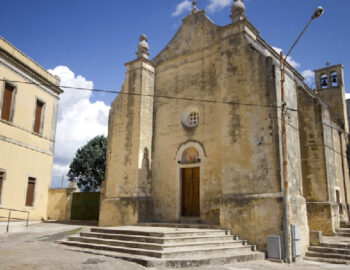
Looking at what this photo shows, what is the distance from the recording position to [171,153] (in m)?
15.6

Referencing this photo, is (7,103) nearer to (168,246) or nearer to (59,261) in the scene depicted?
(59,261)

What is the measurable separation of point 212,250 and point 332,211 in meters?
6.58

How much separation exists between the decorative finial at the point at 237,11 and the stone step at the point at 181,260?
31.8 ft

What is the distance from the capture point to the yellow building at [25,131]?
1680cm

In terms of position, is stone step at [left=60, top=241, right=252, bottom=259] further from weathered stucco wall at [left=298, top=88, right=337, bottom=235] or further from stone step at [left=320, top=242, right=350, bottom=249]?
weathered stucco wall at [left=298, top=88, right=337, bottom=235]

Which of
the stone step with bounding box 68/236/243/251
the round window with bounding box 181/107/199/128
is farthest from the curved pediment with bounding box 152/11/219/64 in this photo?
the stone step with bounding box 68/236/243/251

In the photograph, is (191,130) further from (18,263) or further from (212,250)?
(18,263)

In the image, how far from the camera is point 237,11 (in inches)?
561

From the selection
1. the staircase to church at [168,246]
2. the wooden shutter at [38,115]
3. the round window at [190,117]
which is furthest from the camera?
the wooden shutter at [38,115]

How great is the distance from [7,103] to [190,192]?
35.5 feet

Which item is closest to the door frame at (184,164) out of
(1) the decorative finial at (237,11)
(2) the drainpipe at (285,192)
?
(2) the drainpipe at (285,192)

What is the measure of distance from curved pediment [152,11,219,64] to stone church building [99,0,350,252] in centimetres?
6

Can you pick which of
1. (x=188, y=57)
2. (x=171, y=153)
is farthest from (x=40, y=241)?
(x=188, y=57)

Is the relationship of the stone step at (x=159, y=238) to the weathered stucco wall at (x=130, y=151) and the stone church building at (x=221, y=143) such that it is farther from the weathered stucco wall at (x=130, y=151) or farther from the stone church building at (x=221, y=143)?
the weathered stucco wall at (x=130, y=151)
